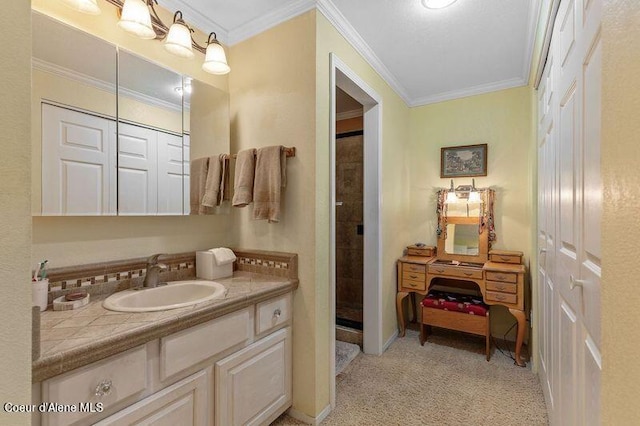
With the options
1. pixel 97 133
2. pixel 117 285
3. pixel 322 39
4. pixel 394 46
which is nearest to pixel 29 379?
pixel 117 285

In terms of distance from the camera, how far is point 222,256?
70.8 inches

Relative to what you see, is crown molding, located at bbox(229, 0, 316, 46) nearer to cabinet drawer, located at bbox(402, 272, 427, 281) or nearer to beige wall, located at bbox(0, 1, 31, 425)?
beige wall, located at bbox(0, 1, 31, 425)

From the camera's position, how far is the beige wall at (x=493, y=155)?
274 centimetres

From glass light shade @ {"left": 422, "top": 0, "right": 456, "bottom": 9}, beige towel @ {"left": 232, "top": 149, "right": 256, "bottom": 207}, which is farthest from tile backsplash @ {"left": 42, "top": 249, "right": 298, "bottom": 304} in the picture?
glass light shade @ {"left": 422, "top": 0, "right": 456, "bottom": 9}

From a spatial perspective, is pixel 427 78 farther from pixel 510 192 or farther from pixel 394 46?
pixel 510 192

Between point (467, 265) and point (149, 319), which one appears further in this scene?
point (467, 265)

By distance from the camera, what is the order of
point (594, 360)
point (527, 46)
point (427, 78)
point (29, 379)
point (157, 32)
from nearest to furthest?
point (29, 379)
point (594, 360)
point (157, 32)
point (527, 46)
point (427, 78)

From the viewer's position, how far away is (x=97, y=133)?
1414 mm

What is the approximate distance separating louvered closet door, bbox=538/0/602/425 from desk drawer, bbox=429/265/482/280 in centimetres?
105

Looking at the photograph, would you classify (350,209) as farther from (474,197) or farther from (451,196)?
(474,197)

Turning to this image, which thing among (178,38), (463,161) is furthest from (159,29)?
(463,161)

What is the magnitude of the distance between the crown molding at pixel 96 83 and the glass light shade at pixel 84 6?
266mm

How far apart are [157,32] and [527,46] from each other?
249cm

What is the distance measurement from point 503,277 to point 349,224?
164cm
